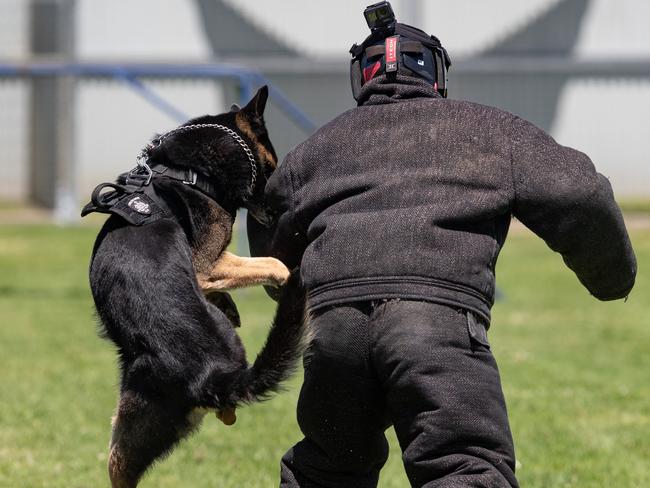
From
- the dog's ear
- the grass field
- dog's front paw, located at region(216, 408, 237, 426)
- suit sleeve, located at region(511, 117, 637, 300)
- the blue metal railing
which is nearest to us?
suit sleeve, located at region(511, 117, 637, 300)

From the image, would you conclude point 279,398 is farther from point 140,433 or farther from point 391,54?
point 391,54

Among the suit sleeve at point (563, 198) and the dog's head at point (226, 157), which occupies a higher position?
the suit sleeve at point (563, 198)

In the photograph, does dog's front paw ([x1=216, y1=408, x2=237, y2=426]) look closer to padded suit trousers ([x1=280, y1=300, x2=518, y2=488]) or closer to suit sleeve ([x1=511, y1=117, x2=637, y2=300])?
padded suit trousers ([x1=280, y1=300, x2=518, y2=488])

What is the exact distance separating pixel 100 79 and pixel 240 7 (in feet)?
9.27

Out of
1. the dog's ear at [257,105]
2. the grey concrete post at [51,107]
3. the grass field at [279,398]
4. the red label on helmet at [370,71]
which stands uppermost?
the red label on helmet at [370,71]

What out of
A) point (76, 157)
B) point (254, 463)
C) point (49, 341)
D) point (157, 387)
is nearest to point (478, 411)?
point (157, 387)

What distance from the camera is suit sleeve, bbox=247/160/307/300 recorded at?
342 cm

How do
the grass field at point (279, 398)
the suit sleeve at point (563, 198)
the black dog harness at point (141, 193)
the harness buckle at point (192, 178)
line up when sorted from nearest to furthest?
the suit sleeve at point (563, 198), the black dog harness at point (141, 193), the harness buckle at point (192, 178), the grass field at point (279, 398)

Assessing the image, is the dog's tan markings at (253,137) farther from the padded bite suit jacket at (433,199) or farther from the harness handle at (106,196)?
the padded bite suit jacket at (433,199)

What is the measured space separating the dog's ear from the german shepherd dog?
56 centimetres

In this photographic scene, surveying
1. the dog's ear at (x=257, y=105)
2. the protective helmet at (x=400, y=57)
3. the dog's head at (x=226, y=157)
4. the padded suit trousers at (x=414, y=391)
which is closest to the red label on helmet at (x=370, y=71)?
the protective helmet at (x=400, y=57)

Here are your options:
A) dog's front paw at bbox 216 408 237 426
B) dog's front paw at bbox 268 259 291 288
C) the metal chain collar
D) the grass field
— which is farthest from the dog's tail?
the grass field

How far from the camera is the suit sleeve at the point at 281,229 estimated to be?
3416 millimetres

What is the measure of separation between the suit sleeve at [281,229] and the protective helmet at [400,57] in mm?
388
